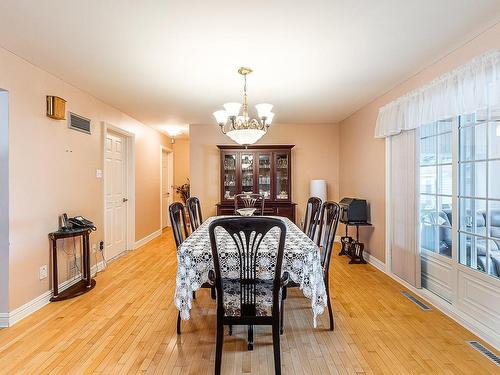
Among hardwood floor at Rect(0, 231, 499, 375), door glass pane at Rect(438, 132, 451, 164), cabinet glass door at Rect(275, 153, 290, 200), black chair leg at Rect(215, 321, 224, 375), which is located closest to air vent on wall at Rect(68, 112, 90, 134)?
hardwood floor at Rect(0, 231, 499, 375)

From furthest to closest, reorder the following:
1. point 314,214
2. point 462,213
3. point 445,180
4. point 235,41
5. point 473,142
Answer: point 314,214 < point 445,180 < point 462,213 < point 473,142 < point 235,41

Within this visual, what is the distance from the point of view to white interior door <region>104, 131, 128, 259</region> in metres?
4.63

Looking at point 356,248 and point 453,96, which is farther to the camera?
point 356,248

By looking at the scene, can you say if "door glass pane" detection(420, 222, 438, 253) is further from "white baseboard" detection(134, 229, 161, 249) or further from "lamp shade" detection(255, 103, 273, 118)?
"white baseboard" detection(134, 229, 161, 249)

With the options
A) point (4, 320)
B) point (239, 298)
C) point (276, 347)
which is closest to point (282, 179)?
point (239, 298)

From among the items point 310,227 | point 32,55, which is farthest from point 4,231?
point 310,227

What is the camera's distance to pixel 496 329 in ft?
7.36

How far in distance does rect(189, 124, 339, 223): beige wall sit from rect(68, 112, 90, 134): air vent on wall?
7.30 ft

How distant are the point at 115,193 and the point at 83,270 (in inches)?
63.8

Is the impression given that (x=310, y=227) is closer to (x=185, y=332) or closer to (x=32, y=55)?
(x=185, y=332)

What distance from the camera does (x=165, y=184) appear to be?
24.4ft

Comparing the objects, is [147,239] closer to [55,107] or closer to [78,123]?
[78,123]

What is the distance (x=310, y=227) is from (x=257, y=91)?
5.88ft

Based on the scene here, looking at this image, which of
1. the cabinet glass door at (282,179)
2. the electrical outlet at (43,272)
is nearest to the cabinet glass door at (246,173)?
the cabinet glass door at (282,179)
